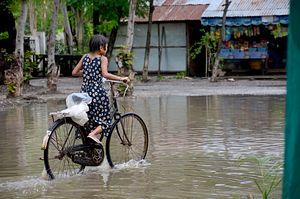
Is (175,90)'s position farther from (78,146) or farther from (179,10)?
(78,146)

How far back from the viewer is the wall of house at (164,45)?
1280 inches

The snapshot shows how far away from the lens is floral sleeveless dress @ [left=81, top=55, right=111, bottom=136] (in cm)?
783

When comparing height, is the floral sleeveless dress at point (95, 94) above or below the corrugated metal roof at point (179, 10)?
below

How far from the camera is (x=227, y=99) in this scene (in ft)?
61.2

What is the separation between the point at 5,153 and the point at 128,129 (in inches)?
86.0

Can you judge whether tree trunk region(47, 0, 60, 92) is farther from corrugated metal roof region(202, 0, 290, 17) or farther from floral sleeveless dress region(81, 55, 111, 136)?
floral sleeveless dress region(81, 55, 111, 136)

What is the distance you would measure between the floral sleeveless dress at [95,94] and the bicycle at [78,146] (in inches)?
5.6

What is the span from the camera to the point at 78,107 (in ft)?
24.5

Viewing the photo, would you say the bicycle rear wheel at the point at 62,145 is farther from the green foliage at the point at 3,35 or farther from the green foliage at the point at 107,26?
the green foliage at the point at 107,26

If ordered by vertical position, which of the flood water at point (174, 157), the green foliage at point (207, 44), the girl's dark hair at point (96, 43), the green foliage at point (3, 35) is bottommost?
the flood water at point (174, 157)

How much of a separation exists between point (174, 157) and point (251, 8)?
71.8 feet

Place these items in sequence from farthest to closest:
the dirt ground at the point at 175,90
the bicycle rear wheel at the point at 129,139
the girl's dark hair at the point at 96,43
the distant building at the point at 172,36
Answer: the distant building at the point at 172,36
the dirt ground at the point at 175,90
the bicycle rear wheel at the point at 129,139
the girl's dark hair at the point at 96,43

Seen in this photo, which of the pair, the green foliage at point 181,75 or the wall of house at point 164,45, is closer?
the green foliage at point 181,75

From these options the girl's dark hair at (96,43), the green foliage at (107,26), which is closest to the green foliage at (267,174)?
the girl's dark hair at (96,43)
